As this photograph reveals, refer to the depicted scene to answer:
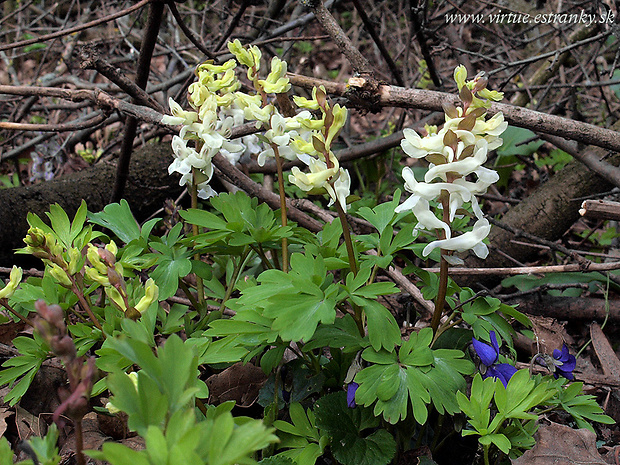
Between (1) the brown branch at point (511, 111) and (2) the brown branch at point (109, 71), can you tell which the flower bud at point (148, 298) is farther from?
(2) the brown branch at point (109, 71)

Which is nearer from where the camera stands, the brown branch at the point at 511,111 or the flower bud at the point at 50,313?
the flower bud at the point at 50,313

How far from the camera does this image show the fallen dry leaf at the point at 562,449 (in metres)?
1.34

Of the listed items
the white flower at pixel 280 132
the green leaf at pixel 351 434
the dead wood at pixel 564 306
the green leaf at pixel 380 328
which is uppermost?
the white flower at pixel 280 132

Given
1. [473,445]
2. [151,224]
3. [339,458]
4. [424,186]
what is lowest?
[473,445]

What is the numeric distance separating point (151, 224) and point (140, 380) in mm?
923

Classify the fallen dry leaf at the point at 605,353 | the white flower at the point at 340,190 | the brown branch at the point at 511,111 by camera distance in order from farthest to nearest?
the fallen dry leaf at the point at 605,353 < the brown branch at the point at 511,111 < the white flower at the point at 340,190

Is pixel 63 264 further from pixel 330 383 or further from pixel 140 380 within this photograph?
pixel 330 383

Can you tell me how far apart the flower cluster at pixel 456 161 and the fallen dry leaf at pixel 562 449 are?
617 mm

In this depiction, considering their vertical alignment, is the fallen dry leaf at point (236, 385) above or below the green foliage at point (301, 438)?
below

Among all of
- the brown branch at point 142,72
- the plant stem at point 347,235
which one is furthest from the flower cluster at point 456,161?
the brown branch at point 142,72

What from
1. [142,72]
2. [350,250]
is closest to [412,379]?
[350,250]

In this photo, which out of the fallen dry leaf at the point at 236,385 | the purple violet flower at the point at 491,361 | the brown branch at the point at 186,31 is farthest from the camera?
the brown branch at the point at 186,31

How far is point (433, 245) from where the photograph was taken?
125 centimetres

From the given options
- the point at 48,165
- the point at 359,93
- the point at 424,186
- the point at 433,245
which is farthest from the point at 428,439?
the point at 48,165
